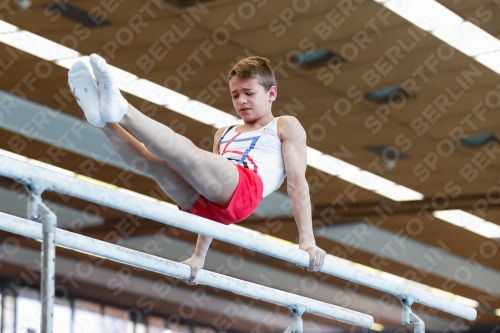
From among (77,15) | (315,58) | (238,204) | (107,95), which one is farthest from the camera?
(315,58)

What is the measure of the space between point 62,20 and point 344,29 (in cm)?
270

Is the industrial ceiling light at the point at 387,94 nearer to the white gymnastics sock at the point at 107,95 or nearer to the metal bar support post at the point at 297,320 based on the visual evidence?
the metal bar support post at the point at 297,320

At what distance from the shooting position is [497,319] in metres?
21.2

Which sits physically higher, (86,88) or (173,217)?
(86,88)

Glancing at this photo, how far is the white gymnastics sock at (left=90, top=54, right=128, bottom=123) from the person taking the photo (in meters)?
2.83

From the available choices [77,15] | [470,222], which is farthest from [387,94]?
[470,222]

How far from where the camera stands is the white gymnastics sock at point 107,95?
Answer: 9.29 feet

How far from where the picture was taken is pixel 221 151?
4.00 meters

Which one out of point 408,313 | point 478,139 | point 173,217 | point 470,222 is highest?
point 470,222

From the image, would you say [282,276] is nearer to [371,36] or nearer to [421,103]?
[421,103]

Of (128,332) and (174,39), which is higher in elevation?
(128,332)

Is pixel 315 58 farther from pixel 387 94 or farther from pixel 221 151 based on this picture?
pixel 221 151

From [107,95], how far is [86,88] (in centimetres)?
10

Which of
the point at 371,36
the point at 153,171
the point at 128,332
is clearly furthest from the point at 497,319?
the point at 153,171
